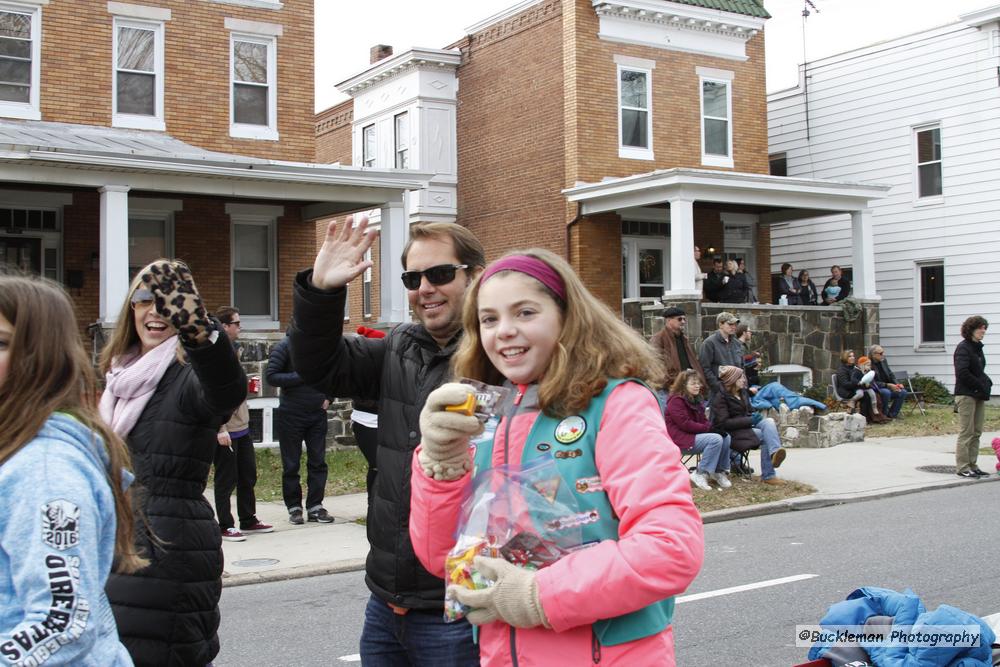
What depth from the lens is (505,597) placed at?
2197mm

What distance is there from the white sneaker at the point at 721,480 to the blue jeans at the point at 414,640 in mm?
9506

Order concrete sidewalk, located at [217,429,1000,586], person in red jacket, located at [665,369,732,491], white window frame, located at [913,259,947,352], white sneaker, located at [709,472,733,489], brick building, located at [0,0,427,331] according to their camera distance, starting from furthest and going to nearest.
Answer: white window frame, located at [913,259,947,352], brick building, located at [0,0,427,331], white sneaker, located at [709,472,733,489], person in red jacket, located at [665,369,732,491], concrete sidewalk, located at [217,429,1000,586]

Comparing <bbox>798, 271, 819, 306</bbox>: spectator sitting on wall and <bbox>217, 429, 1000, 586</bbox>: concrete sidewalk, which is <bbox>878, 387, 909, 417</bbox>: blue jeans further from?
<bbox>798, 271, 819, 306</bbox>: spectator sitting on wall

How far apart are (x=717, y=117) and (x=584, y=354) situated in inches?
887

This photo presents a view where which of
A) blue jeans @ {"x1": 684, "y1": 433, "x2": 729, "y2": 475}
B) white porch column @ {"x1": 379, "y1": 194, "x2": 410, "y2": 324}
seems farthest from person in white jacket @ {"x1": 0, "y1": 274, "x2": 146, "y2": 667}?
white porch column @ {"x1": 379, "y1": 194, "x2": 410, "y2": 324}

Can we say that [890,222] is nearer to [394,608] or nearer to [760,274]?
[760,274]

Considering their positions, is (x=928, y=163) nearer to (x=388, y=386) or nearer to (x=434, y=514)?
(x=388, y=386)

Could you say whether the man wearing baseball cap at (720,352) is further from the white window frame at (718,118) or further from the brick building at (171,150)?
the white window frame at (718,118)

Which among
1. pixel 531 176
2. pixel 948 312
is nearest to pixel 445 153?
pixel 531 176

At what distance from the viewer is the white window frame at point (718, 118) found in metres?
23.5

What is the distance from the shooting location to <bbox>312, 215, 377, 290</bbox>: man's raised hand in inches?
124

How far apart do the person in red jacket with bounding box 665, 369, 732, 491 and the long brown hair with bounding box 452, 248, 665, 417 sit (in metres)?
9.17

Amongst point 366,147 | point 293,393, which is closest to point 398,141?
point 366,147

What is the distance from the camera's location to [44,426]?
2.27 metres
